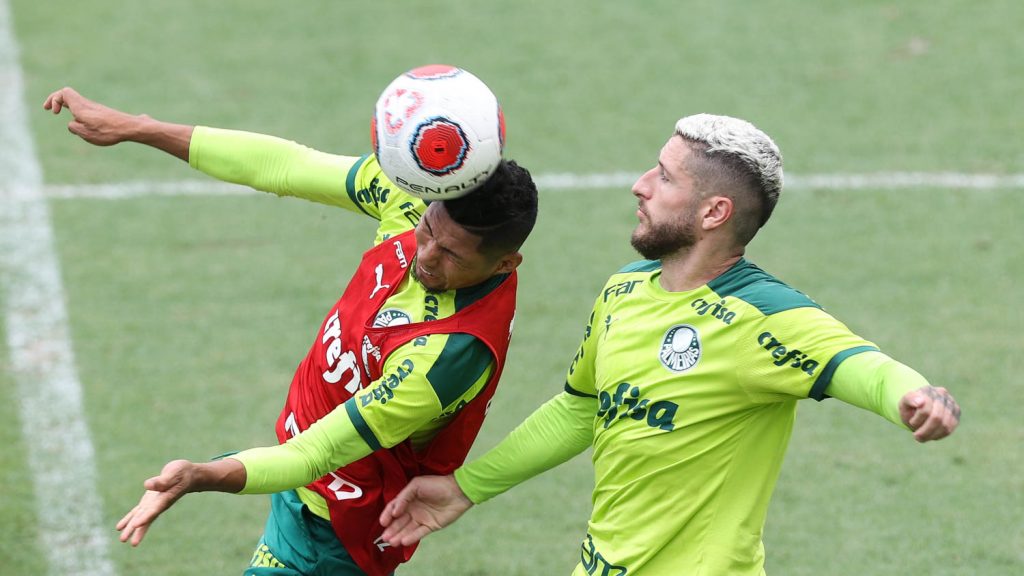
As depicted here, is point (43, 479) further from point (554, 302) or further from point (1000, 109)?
point (1000, 109)

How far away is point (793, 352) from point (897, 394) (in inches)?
15.4

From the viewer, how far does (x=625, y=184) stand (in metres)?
9.21

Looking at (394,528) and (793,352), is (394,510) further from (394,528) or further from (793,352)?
(793,352)

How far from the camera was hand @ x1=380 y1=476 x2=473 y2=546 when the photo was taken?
4449 millimetres

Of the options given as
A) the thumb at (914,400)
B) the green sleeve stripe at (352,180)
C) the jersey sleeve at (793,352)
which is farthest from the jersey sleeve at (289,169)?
the thumb at (914,400)

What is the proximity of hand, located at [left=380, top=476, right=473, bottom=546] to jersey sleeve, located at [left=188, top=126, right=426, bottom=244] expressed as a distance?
793 mm

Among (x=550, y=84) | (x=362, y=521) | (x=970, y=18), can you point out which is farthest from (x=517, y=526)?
(x=970, y=18)

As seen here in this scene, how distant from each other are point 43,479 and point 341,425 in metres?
2.94

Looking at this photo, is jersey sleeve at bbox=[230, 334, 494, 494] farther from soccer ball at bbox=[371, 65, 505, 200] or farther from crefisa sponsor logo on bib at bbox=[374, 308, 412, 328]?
soccer ball at bbox=[371, 65, 505, 200]

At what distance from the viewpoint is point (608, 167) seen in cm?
943

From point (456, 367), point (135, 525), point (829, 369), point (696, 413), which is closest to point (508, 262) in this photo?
point (456, 367)

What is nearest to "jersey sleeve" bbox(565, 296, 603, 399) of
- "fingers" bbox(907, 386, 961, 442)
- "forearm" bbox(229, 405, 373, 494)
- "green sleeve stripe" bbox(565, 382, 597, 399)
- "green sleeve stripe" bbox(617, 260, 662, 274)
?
"green sleeve stripe" bbox(565, 382, 597, 399)

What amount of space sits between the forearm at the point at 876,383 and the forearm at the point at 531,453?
37.1 inches

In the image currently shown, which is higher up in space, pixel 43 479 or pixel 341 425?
pixel 341 425
